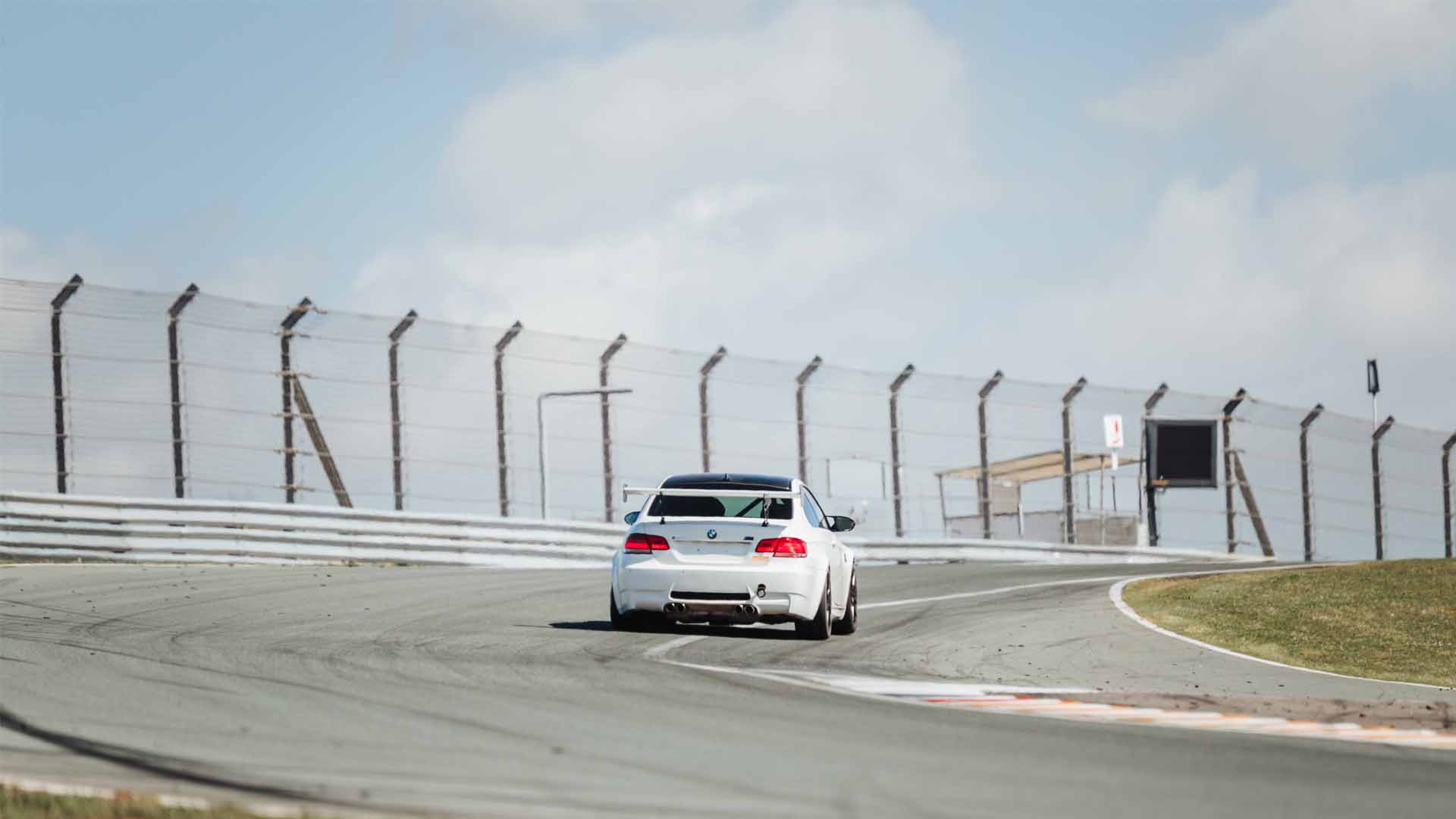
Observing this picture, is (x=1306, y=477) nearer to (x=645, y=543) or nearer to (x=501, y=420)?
(x=501, y=420)

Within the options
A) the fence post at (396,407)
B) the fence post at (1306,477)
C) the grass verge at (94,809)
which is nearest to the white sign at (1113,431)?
the fence post at (1306,477)

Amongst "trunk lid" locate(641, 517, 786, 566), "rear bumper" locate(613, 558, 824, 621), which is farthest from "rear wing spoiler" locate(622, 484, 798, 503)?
"rear bumper" locate(613, 558, 824, 621)

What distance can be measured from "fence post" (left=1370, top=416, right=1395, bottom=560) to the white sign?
259 inches

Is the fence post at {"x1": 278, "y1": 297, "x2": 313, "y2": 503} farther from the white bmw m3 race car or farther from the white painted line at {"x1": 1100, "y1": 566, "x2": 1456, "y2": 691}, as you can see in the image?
the white bmw m3 race car

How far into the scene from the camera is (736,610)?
14188mm

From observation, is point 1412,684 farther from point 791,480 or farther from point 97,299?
point 97,299

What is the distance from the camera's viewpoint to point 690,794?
671 centimetres

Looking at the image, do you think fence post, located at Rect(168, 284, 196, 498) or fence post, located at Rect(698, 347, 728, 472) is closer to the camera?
fence post, located at Rect(168, 284, 196, 498)

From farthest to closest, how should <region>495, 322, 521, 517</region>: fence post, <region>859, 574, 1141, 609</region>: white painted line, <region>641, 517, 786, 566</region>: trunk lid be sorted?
<region>495, 322, 521, 517</region>: fence post → <region>859, 574, 1141, 609</region>: white painted line → <region>641, 517, 786, 566</region>: trunk lid

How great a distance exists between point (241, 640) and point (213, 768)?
587 centimetres

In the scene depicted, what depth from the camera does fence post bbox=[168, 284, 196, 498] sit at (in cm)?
2220

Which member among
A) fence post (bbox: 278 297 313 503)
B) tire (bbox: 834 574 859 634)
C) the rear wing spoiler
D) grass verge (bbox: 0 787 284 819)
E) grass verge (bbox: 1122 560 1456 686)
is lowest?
grass verge (bbox: 1122 560 1456 686)

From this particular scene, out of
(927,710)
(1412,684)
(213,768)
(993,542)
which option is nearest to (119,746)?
(213,768)

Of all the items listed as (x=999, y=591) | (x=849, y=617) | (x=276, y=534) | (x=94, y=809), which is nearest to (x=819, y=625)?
(x=849, y=617)
